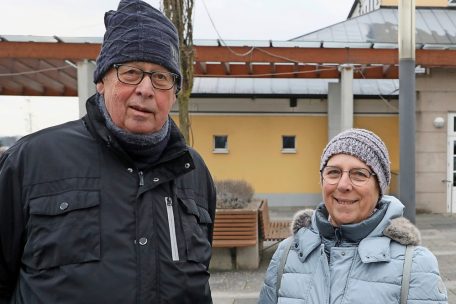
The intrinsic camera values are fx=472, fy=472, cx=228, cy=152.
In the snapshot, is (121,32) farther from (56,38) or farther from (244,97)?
(244,97)

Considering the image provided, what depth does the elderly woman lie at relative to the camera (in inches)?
74.5

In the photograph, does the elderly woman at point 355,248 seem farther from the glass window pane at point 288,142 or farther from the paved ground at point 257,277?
the glass window pane at point 288,142

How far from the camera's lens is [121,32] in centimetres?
183

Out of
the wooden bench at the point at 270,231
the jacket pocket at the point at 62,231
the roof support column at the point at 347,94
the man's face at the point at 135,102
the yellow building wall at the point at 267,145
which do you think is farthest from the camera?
the yellow building wall at the point at 267,145

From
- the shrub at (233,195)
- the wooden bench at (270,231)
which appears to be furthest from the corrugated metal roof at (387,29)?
the wooden bench at (270,231)

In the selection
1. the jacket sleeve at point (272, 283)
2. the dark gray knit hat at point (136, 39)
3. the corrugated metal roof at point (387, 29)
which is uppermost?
the corrugated metal roof at point (387, 29)

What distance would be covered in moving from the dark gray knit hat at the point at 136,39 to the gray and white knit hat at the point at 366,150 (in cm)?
77

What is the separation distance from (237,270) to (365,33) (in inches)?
480

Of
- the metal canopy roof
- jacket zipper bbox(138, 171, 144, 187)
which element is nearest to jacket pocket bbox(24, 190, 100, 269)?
jacket zipper bbox(138, 171, 144, 187)

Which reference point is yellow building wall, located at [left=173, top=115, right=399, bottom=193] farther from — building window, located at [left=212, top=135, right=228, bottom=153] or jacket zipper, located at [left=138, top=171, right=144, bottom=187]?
jacket zipper, located at [left=138, top=171, right=144, bottom=187]

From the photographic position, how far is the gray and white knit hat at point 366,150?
2080 mm

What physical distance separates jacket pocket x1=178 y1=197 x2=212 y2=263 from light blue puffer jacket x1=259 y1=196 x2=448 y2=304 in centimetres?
40

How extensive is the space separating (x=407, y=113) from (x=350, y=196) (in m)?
2.95

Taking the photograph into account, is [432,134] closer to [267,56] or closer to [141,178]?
[267,56]
